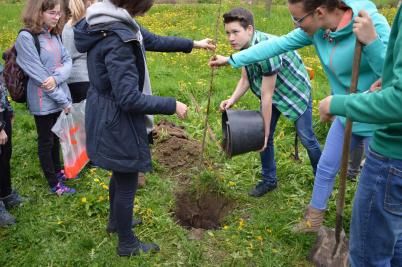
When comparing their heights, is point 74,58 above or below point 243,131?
above

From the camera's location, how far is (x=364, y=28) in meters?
2.12

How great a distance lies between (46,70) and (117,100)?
1.38 m

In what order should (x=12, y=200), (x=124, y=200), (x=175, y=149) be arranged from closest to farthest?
(x=124, y=200) → (x=12, y=200) → (x=175, y=149)

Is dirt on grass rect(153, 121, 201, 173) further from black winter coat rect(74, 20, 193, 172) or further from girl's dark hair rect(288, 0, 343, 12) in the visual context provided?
girl's dark hair rect(288, 0, 343, 12)

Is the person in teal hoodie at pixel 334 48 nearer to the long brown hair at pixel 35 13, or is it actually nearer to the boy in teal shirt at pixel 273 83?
the boy in teal shirt at pixel 273 83

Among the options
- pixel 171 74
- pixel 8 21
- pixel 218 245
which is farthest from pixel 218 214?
pixel 8 21

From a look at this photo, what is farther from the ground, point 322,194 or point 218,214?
point 322,194

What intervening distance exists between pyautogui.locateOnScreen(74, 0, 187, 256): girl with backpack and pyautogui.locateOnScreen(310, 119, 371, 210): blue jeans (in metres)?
1.04

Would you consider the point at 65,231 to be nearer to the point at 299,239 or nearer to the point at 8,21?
the point at 299,239

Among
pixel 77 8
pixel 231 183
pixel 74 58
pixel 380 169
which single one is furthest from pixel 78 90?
pixel 380 169

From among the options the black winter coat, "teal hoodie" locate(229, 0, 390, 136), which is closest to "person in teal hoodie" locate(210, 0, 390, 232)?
"teal hoodie" locate(229, 0, 390, 136)

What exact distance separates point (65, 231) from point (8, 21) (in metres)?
9.68

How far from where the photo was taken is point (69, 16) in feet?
13.4

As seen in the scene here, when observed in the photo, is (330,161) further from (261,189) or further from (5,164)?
(5,164)
